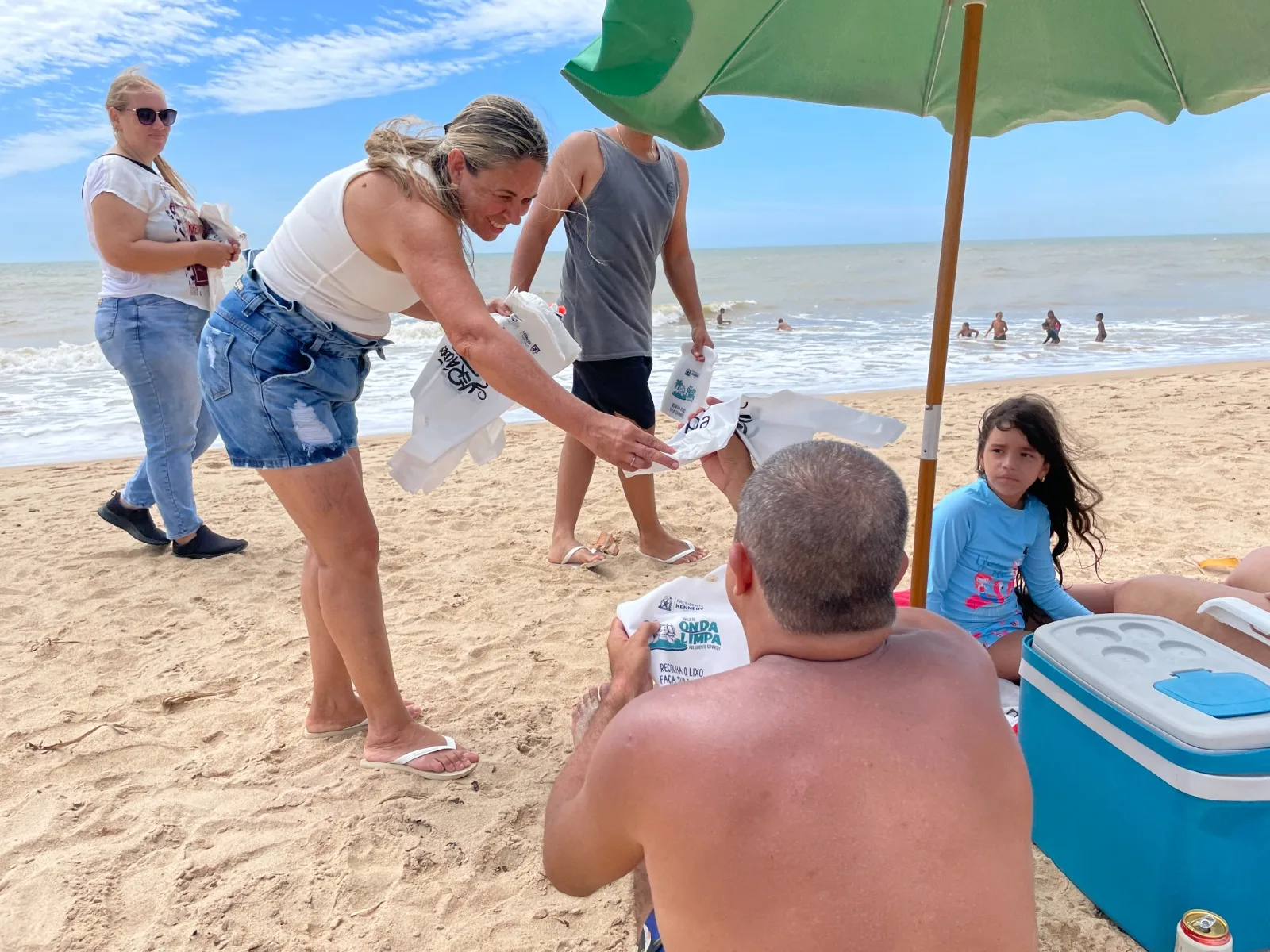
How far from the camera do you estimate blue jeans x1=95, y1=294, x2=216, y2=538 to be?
364 centimetres

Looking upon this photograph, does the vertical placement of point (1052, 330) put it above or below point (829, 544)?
below

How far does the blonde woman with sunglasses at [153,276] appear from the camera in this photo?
3461mm

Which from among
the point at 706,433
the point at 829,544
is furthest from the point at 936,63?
the point at 829,544

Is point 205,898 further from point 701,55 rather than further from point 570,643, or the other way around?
point 701,55

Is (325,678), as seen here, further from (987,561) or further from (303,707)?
(987,561)

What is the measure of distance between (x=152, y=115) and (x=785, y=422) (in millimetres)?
3076

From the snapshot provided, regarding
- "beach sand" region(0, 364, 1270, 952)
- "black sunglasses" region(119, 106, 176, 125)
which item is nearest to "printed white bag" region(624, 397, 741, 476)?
"beach sand" region(0, 364, 1270, 952)

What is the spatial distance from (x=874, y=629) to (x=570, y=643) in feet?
7.39

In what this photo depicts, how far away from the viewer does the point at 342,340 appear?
2252 millimetres

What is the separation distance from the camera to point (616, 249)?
3.59 meters

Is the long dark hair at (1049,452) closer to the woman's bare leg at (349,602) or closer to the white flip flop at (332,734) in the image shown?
the woman's bare leg at (349,602)

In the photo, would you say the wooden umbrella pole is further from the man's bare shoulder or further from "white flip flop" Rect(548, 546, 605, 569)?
"white flip flop" Rect(548, 546, 605, 569)

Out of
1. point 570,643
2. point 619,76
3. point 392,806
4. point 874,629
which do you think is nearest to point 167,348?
point 570,643

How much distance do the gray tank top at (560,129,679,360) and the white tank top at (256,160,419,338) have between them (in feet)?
4.78
